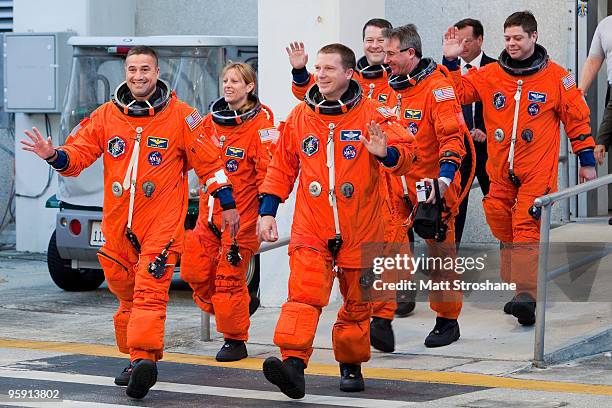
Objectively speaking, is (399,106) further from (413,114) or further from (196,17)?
(196,17)

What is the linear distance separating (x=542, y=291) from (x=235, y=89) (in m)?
2.53

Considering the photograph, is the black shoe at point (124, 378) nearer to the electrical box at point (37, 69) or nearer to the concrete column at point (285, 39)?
the concrete column at point (285, 39)

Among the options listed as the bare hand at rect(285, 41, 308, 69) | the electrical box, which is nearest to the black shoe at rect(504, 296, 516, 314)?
the bare hand at rect(285, 41, 308, 69)

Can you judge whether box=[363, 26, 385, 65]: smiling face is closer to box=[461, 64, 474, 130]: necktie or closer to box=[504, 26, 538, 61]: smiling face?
box=[504, 26, 538, 61]: smiling face

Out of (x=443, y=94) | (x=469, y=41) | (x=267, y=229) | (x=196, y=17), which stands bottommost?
(x=267, y=229)

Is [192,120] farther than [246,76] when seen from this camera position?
No

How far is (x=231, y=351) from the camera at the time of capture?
30.4 feet

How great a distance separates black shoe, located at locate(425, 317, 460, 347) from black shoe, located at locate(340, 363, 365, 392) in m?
1.48

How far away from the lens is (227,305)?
30.4 feet

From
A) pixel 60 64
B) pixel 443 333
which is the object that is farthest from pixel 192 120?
pixel 60 64

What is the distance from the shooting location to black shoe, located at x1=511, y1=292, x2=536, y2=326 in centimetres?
961

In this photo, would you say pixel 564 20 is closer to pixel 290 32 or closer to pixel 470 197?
pixel 470 197

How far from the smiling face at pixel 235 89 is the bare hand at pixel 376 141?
206cm

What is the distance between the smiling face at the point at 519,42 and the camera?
31.4 feet
